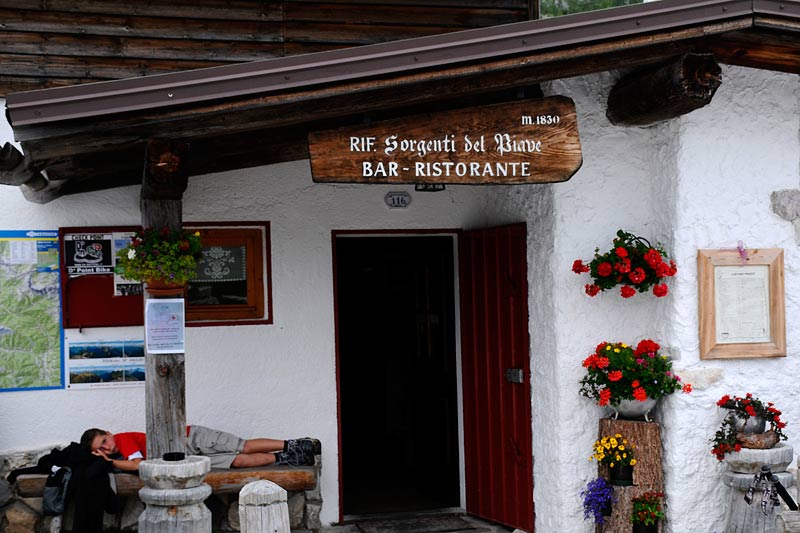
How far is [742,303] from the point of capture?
21.5 feet

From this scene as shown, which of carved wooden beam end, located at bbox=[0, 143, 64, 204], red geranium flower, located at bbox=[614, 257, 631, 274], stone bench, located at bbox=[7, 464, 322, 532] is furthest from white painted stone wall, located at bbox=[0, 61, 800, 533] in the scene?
stone bench, located at bbox=[7, 464, 322, 532]

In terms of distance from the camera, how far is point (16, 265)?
7.16 metres

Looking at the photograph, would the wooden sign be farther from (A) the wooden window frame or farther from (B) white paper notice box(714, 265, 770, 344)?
(A) the wooden window frame

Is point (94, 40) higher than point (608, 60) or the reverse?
higher

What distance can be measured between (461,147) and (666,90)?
1.32 m

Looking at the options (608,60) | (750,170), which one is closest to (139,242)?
(608,60)

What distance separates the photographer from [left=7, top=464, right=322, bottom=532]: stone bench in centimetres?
658

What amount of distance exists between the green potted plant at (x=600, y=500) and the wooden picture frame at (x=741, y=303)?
1054 mm

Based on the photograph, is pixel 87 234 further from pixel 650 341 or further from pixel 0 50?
pixel 650 341

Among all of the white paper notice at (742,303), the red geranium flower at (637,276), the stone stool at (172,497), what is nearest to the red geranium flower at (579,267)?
the red geranium flower at (637,276)

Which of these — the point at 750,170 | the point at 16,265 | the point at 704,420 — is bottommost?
the point at 704,420

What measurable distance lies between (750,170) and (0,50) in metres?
5.27

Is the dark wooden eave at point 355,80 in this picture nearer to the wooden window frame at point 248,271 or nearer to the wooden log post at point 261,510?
the wooden window frame at point 248,271

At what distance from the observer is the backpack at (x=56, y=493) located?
646 cm
